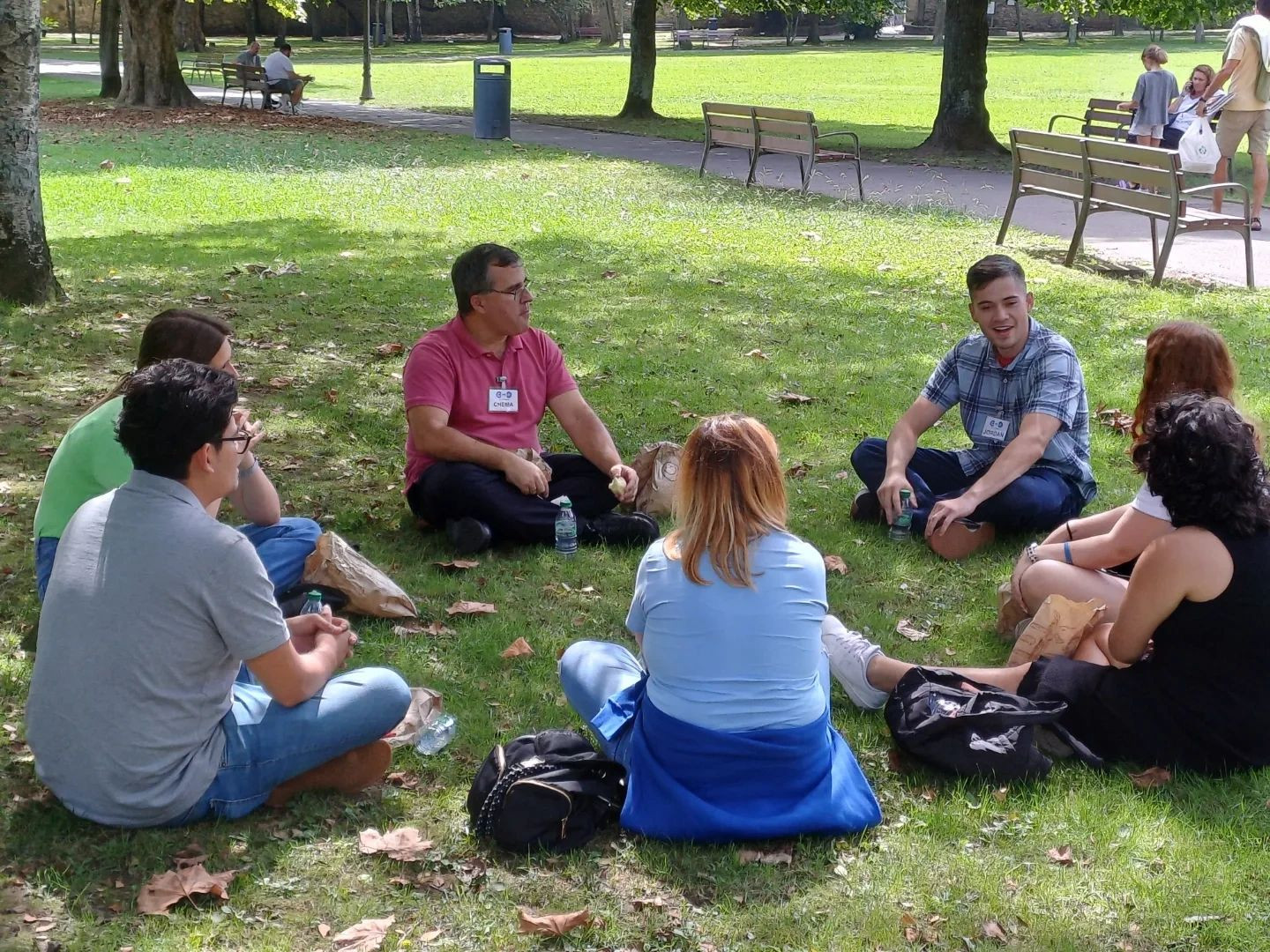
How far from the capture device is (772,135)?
1612cm

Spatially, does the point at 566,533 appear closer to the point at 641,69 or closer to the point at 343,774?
the point at 343,774

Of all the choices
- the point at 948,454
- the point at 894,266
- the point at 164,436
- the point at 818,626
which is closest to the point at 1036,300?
the point at 894,266

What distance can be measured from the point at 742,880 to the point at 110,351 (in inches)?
257

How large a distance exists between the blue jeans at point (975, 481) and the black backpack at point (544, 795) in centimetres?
262

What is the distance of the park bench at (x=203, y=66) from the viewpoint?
3697 centimetres

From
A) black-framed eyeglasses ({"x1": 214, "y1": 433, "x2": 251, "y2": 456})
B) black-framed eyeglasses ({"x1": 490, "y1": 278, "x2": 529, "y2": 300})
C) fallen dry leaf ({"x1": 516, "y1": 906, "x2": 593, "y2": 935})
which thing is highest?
black-framed eyeglasses ({"x1": 490, "y1": 278, "x2": 529, "y2": 300})

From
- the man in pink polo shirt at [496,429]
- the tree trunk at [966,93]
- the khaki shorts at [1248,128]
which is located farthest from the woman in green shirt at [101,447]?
the tree trunk at [966,93]

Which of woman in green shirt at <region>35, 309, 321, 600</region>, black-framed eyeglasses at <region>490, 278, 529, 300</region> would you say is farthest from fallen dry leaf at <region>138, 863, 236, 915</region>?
black-framed eyeglasses at <region>490, 278, 529, 300</region>

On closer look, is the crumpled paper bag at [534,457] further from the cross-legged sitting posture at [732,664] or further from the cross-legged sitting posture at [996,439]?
the cross-legged sitting posture at [732,664]

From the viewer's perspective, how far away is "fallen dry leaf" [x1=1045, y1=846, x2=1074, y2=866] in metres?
3.58

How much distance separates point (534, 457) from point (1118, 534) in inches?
102

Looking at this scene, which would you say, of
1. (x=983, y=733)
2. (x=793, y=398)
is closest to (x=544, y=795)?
(x=983, y=733)

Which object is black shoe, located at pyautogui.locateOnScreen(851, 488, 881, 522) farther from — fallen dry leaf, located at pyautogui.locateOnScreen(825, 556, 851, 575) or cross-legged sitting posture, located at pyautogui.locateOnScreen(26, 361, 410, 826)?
cross-legged sitting posture, located at pyautogui.locateOnScreen(26, 361, 410, 826)

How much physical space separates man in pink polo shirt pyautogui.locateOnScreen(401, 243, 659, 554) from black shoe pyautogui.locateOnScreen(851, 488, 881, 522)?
0.96 meters
